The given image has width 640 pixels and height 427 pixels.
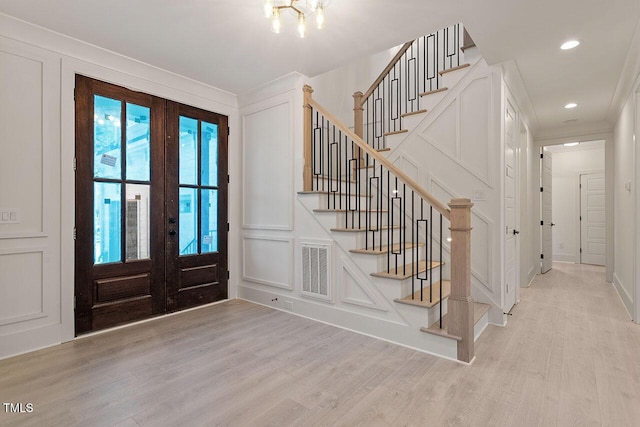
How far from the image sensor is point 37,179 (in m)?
2.78

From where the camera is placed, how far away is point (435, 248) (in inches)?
148

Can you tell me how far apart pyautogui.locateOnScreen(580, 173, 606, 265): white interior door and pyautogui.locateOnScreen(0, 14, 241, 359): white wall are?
9322 millimetres

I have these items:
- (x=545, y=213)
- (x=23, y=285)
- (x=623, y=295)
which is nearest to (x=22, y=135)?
(x=23, y=285)

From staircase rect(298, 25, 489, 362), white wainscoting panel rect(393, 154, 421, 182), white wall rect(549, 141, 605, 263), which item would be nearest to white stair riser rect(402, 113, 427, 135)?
staircase rect(298, 25, 489, 362)

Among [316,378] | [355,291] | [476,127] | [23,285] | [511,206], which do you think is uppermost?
[476,127]

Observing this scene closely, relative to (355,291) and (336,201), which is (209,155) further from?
(355,291)

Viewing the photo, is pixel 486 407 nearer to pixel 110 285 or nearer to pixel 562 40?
pixel 562 40

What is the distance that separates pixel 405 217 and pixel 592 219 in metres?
6.14

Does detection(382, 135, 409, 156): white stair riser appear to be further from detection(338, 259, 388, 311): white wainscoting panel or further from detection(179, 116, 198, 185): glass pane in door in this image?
detection(179, 116, 198, 185): glass pane in door

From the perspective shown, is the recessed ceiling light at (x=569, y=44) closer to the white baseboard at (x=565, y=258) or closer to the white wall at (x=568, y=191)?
the white wall at (x=568, y=191)

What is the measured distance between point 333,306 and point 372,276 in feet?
1.99

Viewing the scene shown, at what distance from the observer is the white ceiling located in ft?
8.12

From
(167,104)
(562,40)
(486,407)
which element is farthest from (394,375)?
(167,104)

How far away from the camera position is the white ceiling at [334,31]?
97.4 inches
